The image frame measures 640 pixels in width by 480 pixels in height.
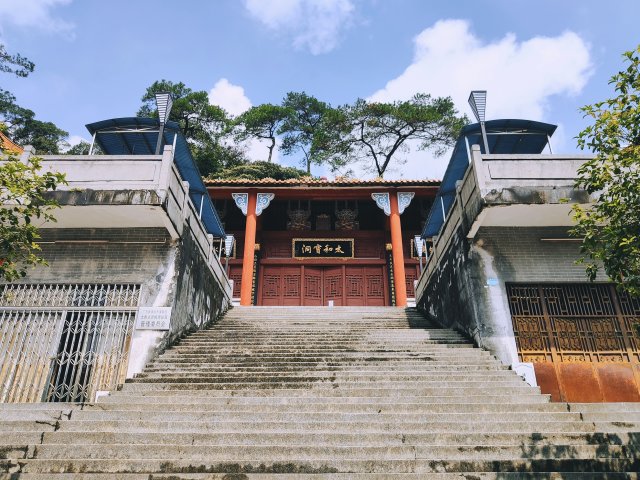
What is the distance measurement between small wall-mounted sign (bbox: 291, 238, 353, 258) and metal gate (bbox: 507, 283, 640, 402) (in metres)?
8.27

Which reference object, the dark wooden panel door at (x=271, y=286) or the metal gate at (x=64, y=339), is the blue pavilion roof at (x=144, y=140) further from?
the dark wooden panel door at (x=271, y=286)

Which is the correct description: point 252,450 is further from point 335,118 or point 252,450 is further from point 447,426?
point 335,118

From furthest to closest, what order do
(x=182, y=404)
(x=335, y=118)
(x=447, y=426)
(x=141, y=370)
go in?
(x=335, y=118)
(x=141, y=370)
(x=182, y=404)
(x=447, y=426)

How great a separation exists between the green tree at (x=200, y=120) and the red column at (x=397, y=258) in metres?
15.2

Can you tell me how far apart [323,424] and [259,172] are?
1914 cm

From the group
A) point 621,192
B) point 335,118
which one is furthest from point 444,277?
point 335,118

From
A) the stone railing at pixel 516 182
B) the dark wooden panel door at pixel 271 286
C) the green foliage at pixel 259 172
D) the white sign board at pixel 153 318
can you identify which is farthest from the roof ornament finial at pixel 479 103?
the green foliage at pixel 259 172

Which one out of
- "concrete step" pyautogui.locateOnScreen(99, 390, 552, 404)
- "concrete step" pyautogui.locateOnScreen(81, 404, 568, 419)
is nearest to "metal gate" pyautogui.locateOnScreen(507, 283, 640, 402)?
"concrete step" pyautogui.locateOnScreen(99, 390, 552, 404)

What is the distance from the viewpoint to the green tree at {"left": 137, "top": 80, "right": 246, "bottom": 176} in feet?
87.8

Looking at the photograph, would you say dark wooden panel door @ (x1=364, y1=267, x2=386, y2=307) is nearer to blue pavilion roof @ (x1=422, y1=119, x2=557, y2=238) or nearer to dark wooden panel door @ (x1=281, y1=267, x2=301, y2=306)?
dark wooden panel door @ (x1=281, y1=267, x2=301, y2=306)

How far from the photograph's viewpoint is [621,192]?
14.0ft

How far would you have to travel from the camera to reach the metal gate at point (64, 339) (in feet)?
23.2

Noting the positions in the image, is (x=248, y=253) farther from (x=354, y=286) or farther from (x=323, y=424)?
(x=323, y=424)

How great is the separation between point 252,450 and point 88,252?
5798 mm
